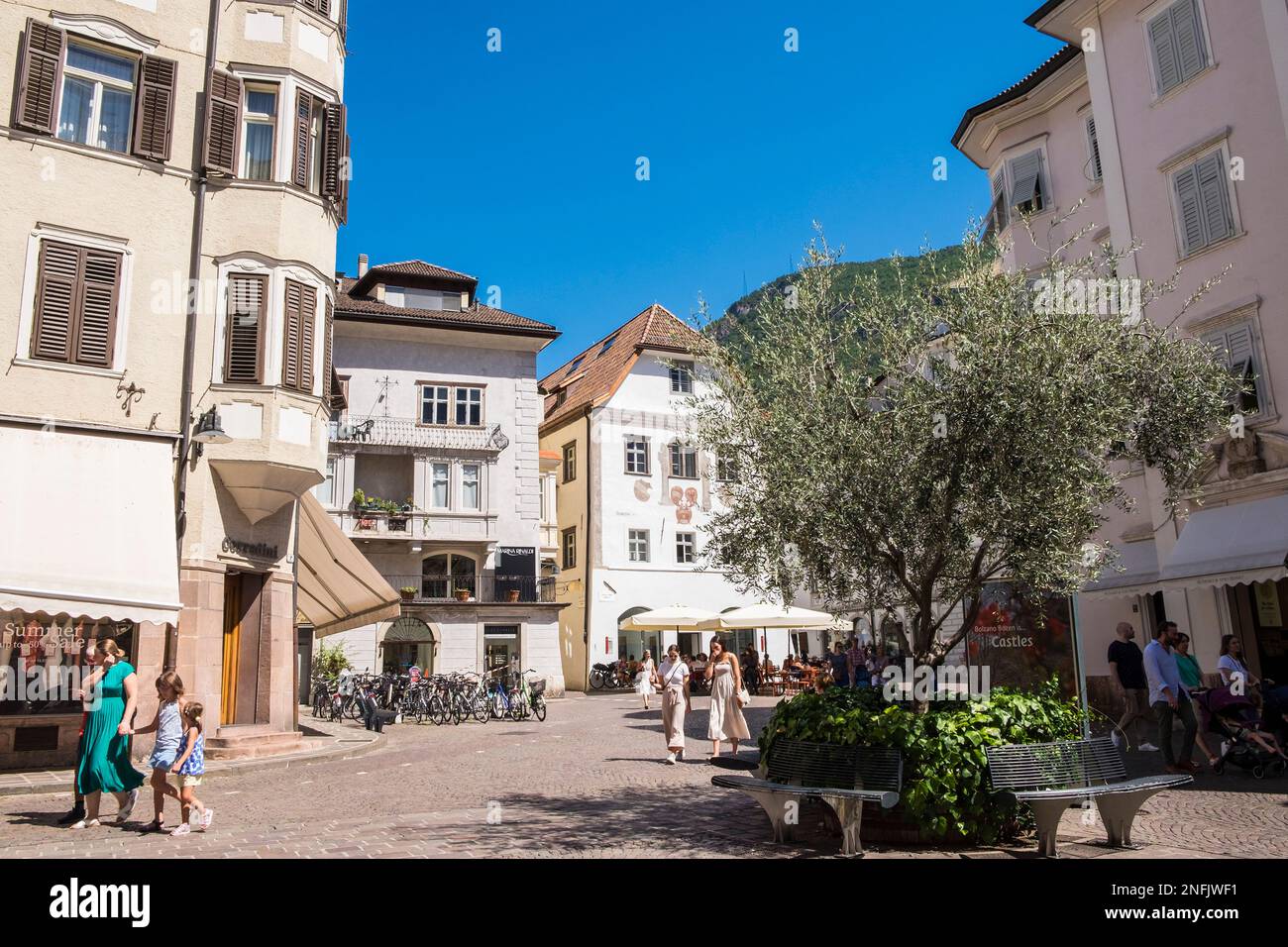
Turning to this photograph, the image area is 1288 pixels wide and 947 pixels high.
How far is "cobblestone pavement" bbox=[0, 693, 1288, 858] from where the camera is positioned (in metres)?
8.12

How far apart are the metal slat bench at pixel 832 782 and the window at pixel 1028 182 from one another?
20.0 m

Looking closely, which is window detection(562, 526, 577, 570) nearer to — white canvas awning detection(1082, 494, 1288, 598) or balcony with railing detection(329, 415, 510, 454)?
balcony with railing detection(329, 415, 510, 454)

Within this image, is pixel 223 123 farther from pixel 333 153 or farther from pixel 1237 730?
pixel 1237 730

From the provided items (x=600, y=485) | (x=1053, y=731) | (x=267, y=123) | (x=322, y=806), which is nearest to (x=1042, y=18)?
(x=267, y=123)

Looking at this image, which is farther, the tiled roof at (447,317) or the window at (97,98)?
the tiled roof at (447,317)

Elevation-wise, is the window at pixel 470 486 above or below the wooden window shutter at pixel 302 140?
below

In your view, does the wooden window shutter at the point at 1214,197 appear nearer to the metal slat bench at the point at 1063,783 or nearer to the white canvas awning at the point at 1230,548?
the white canvas awning at the point at 1230,548

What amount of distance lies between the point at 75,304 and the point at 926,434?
13.0 metres

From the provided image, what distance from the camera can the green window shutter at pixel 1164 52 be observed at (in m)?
19.2

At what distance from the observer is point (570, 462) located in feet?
142

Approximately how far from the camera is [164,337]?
15305 millimetres

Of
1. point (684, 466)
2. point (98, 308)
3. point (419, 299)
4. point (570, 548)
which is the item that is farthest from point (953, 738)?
point (570, 548)

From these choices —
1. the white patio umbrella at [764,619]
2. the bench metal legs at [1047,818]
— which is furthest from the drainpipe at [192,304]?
the white patio umbrella at [764,619]
